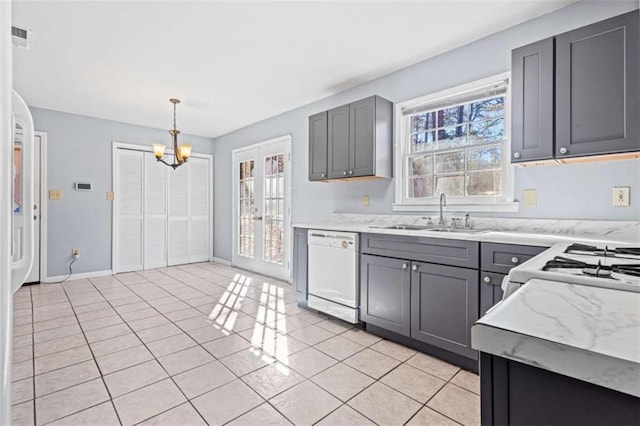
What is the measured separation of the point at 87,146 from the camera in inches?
192

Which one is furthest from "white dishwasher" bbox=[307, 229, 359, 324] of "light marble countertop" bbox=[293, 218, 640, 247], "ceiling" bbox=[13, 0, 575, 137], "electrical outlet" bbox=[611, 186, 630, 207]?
"electrical outlet" bbox=[611, 186, 630, 207]

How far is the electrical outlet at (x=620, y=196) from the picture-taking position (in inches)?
79.4

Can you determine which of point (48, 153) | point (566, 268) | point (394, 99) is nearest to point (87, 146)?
point (48, 153)

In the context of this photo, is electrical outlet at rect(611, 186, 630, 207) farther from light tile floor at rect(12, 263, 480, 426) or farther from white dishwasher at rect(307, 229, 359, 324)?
white dishwasher at rect(307, 229, 359, 324)

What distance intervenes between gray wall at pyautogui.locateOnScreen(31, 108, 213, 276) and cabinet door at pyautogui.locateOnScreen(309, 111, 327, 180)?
3406 mm

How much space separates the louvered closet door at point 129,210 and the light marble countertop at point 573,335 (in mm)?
5718

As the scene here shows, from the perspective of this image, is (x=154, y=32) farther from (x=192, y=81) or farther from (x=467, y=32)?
(x=467, y=32)

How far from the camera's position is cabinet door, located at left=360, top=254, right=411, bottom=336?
98.2 inches

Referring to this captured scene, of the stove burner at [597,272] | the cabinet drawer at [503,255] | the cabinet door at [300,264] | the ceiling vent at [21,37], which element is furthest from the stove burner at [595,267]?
the ceiling vent at [21,37]

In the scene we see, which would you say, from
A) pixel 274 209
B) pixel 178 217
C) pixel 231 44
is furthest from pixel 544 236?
pixel 178 217

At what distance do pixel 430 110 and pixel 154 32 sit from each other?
2.46 meters

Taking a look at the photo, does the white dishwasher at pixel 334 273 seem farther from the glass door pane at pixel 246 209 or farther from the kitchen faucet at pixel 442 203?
the glass door pane at pixel 246 209

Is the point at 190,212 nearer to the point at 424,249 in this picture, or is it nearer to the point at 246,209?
the point at 246,209

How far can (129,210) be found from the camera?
17.3ft
